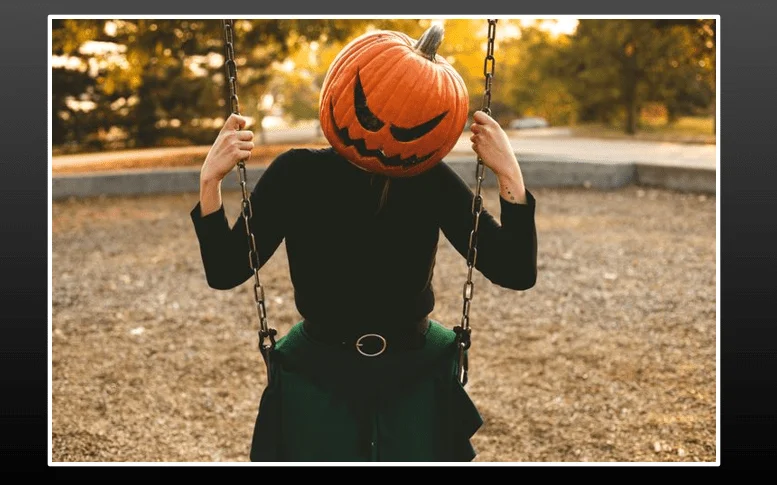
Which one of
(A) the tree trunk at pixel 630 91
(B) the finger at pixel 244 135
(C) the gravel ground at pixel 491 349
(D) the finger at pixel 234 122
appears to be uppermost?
(A) the tree trunk at pixel 630 91

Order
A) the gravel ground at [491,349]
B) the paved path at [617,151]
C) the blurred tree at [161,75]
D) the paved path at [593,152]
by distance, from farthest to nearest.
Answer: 1. the blurred tree at [161,75]
2. the paved path at [593,152]
3. the paved path at [617,151]
4. the gravel ground at [491,349]

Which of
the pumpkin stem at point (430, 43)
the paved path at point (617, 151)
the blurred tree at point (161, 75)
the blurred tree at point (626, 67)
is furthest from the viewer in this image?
the blurred tree at point (626, 67)

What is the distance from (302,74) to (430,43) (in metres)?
18.8

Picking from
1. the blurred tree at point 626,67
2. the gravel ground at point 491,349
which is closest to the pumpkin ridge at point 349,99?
the gravel ground at point 491,349

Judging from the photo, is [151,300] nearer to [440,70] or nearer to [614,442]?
[614,442]

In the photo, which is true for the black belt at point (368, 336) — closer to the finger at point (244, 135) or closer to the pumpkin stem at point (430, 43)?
the finger at point (244, 135)

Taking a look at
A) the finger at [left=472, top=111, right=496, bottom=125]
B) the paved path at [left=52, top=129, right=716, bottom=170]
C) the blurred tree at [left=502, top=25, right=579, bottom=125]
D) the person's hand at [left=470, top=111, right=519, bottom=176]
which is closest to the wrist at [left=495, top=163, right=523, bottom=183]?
the person's hand at [left=470, top=111, right=519, bottom=176]

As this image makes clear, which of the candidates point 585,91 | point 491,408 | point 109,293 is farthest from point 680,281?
point 585,91

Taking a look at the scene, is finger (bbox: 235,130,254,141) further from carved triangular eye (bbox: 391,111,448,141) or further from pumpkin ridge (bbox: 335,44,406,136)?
carved triangular eye (bbox: 391,111,448,141)

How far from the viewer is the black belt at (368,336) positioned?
213cm

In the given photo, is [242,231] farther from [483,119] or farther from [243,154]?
[483,119]

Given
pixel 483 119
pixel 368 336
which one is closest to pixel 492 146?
pixel 483 119

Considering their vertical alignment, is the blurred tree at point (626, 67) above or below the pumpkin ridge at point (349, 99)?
above

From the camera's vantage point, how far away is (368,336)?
2.12 metres
